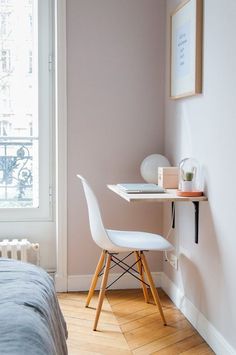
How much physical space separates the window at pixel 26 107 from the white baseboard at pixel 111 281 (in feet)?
1.63

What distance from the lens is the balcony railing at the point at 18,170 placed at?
3805mm

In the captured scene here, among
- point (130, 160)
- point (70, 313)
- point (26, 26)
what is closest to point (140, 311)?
point (70, 313)

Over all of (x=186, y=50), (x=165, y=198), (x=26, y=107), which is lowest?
(x=165, y=198)

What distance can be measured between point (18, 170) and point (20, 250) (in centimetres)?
57

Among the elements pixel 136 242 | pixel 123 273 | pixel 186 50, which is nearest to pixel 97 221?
pixel 136 242

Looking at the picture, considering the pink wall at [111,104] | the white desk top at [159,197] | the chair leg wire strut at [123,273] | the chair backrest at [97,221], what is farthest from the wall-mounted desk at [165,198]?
the pink wall at [111,104]

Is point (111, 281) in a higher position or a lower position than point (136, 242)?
lower

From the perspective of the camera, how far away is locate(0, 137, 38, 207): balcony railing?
12.5 feet

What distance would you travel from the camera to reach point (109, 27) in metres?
3.70

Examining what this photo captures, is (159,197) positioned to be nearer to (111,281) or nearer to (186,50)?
(186,50)

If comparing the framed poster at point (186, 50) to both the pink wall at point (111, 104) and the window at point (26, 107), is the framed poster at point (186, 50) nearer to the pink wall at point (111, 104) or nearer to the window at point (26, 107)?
the pink wall at point (111, 104)

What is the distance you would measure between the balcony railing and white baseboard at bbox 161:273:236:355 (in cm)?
112

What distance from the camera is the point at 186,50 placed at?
3172 millimetres

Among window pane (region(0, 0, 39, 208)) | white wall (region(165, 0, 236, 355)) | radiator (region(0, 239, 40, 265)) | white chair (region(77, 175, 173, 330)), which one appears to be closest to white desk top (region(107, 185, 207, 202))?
white wall (region(165, 0, 236, 355))
